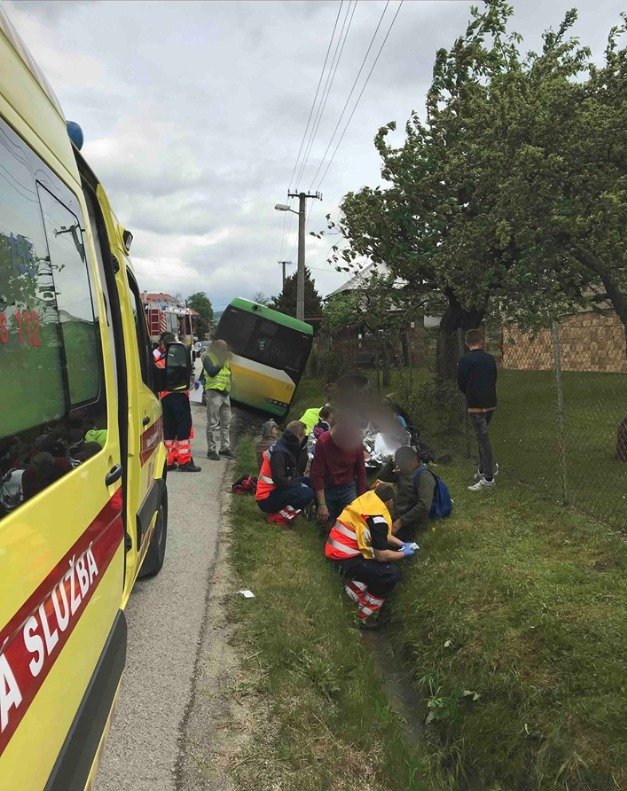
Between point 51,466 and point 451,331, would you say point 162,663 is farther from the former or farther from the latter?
point 451,331

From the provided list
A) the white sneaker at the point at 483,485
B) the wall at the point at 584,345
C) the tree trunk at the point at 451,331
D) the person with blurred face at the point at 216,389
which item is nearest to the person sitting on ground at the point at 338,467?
the white sneaker at the point at 483,485

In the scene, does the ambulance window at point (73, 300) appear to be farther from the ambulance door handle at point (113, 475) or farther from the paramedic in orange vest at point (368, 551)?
the paramedic in orange vest at point (368, 551)

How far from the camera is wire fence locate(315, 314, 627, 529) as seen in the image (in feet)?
21.7

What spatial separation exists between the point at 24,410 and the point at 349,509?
3.71 m

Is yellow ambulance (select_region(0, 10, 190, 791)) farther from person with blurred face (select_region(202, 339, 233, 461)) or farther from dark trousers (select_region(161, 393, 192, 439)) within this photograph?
person with blurred face (select_region(202, 339, 233, 461))

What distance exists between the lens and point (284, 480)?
241 inches

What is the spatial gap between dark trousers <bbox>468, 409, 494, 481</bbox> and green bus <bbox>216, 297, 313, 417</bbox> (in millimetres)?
6541

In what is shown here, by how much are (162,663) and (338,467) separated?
2922mm

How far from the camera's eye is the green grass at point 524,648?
3.25m

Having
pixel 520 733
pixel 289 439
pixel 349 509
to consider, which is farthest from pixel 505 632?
pixel 289 439

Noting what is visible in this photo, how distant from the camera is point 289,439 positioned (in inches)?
243

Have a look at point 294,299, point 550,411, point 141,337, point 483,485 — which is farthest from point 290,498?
point 294,299

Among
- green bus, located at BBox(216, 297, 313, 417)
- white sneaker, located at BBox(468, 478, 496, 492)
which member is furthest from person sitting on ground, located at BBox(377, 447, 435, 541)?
green bus, located at BBox(216, 297, 313, 417)

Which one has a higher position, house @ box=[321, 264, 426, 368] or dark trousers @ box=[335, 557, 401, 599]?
house @ box=[321, 264, 426, 368]
